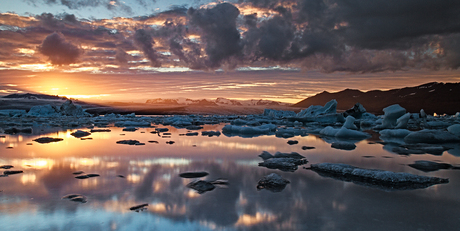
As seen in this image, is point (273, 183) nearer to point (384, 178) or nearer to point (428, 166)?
point (384, 178)

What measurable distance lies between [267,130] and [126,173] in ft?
33.3

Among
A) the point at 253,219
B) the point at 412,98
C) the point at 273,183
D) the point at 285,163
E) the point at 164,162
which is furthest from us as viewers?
the point at 412,98

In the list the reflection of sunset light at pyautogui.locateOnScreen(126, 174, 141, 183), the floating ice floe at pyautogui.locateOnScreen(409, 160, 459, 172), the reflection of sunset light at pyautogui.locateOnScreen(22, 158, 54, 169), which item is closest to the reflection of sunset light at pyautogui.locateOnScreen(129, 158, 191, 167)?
the reflection of sunset light at pyautogui.locateOnScreen(126, 174, 141, 183)

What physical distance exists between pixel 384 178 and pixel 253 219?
2.96 meters

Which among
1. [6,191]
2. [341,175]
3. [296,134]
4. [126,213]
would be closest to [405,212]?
[341,175]

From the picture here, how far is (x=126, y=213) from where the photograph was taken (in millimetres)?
2949

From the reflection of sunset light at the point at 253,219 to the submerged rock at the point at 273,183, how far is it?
1017mm

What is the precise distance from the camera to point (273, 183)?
4234mm

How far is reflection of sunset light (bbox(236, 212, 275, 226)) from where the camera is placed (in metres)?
2.77

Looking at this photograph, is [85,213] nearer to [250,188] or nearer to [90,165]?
[250,188]

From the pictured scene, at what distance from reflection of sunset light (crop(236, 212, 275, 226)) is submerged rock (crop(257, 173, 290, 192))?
1.02 meters

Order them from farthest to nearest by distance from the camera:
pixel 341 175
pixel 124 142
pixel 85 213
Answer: pixel 124 142 → pixel 341 175 → pixel 85 213

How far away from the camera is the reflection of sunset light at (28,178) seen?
14.0ft

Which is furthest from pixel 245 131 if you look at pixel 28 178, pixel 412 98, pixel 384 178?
pixel 412 98
